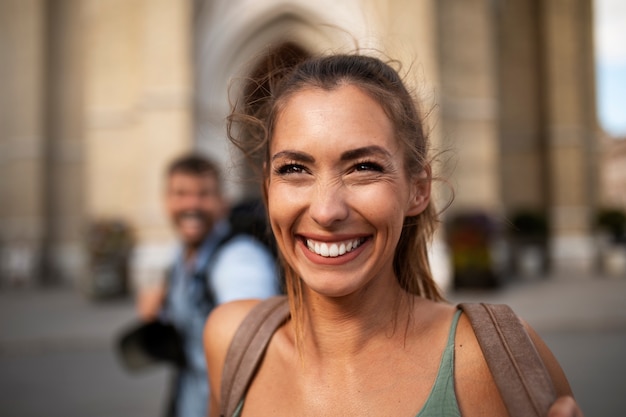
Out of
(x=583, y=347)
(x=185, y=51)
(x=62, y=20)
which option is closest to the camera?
(x=583, y=347)

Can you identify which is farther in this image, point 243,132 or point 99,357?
point 99,357

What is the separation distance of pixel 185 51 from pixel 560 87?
10.7m

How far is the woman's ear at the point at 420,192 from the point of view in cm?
131

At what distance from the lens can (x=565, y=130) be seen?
1527 cm

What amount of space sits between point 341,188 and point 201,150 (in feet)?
35.5

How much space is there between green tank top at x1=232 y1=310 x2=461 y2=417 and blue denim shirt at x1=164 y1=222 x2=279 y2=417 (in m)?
1.07

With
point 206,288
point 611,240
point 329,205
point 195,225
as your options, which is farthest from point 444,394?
point 611,240

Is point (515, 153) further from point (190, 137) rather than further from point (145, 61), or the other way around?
point (145, 61)

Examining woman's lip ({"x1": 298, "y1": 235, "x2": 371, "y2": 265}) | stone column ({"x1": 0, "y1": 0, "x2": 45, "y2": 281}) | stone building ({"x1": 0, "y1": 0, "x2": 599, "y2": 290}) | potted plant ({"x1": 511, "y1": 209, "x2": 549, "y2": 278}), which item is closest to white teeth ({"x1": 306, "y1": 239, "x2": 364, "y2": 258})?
woman's lip ({"x1": 298, "y1": 235, "x2": 371, "y2": 265})

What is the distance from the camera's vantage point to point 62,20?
16500mm

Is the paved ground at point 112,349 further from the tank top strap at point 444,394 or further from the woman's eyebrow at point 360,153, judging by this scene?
the woman's eyebrow at point 360,153

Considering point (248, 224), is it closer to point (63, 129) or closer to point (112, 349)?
point (112, 349)

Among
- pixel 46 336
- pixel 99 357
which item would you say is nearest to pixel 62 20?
pixel 46 336

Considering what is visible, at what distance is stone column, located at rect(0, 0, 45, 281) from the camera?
15828 mm
